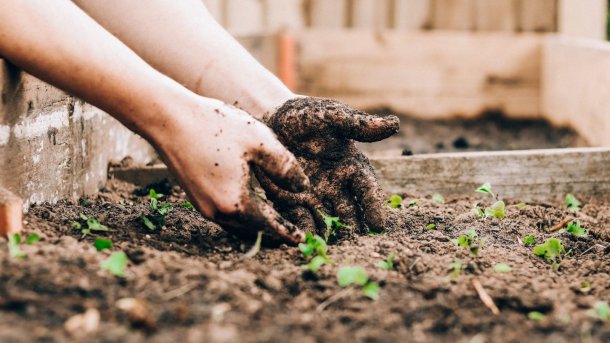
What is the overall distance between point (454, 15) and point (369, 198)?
3484 millimetres

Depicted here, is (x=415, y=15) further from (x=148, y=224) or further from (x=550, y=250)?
(x=148, y=224)

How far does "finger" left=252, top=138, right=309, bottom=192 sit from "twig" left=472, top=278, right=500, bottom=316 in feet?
1.56

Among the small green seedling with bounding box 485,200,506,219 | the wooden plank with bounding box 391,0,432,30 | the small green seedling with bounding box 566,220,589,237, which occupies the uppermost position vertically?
the wooden plank with bounding box 391,0,432,30

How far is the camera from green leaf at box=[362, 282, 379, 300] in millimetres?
1367

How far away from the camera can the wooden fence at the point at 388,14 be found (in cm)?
502

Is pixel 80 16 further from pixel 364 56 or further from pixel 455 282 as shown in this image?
pixel 364 56

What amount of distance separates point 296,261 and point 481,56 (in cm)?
351

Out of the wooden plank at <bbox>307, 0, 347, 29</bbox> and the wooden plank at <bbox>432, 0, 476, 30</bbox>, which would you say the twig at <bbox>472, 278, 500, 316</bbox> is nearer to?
the wooden plank at <bbox>432, 0, 476, 30</bbox>

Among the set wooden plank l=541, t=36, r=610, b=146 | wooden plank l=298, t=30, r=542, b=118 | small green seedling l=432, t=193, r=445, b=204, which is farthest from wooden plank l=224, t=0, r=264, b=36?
small green seedling l=432, t=193, r=445, b=204

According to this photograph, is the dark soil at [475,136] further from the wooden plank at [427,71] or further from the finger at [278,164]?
the finger at [278,164]

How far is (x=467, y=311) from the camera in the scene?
4.44ft

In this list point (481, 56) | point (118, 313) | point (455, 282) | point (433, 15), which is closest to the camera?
point (118, 313)

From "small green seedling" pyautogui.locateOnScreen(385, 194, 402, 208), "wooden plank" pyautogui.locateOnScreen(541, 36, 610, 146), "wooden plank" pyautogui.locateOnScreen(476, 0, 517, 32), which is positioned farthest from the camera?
"wooden plank" pyautogui.locateOnScreen(476, 0, 517, 32)

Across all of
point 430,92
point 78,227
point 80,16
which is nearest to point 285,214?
point 78,227
